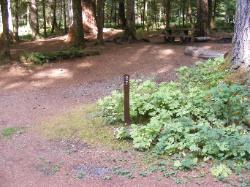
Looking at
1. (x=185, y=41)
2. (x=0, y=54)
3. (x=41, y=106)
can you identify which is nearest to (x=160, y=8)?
(x=185, y=41)

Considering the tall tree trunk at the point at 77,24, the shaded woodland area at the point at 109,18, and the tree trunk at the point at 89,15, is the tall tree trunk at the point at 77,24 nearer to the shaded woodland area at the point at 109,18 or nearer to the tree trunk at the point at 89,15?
the shaded woodland area at the point at 109,18

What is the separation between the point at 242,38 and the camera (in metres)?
8.02

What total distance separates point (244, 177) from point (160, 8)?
3247 cm

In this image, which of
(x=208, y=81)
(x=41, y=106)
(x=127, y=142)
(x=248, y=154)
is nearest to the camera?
(x=248, y=154)

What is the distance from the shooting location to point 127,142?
6980 mm

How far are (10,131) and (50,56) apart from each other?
827 centimetres

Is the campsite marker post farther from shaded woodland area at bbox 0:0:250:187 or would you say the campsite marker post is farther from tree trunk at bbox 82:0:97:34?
tree trunk at bbox 82:0:97:34

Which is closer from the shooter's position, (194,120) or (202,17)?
(194,120)

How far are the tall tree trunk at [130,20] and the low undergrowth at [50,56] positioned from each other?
317 centimetres

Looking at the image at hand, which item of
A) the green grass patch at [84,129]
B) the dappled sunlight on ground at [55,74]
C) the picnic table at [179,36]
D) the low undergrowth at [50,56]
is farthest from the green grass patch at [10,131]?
the picnic table at [179,36]

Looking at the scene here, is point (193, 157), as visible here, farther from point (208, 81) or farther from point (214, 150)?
point (208, 81)

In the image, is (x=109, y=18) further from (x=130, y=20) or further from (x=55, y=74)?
(x=55, y=74)

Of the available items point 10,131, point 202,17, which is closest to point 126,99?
point 10,131

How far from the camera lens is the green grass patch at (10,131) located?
817 cm
